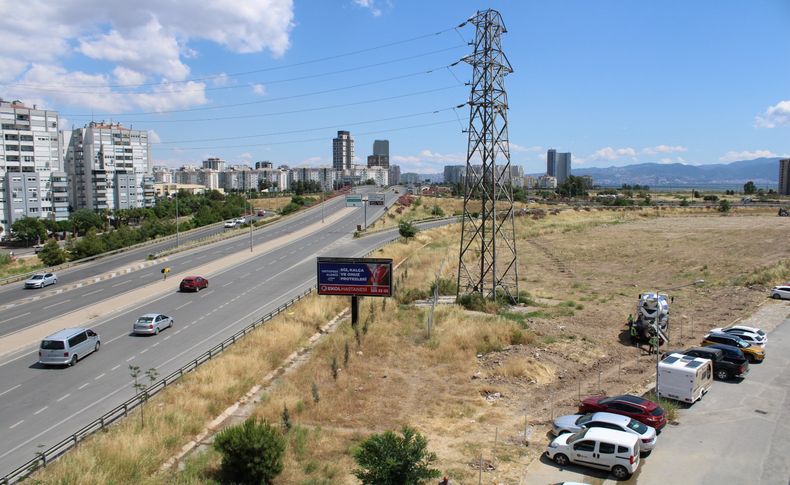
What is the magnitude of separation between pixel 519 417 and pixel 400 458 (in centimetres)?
882

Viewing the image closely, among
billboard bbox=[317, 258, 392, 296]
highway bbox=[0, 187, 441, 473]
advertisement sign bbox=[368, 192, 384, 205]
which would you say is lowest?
highway bbox=[0, 187, 441, 473]

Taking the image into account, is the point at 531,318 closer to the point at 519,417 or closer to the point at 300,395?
the point at 519,417

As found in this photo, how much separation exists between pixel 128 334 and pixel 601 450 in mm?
26159

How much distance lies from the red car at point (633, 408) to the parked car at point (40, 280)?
4380 cm

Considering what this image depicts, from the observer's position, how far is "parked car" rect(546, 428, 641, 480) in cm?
1529

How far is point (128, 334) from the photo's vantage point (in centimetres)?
3164

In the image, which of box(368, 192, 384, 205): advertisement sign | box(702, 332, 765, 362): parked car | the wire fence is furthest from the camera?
box(368, 192, 384, 205): advertisement sign

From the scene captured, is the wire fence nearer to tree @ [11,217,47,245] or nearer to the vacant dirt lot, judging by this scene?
the vacant dirt lot

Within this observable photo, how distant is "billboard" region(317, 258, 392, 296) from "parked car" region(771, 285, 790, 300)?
28198 mm

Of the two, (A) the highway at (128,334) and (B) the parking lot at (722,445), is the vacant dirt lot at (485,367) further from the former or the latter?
(A) the highway at (128,334)

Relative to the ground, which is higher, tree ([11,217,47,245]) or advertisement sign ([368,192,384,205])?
advertisement sign ([368,192,384,205])

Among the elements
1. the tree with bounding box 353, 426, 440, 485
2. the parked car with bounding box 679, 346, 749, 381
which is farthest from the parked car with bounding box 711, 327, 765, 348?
the tree with bounding box 353, 426, 440, 485

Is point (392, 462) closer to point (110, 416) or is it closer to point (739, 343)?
point (110, 416)

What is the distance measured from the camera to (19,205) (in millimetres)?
115625
